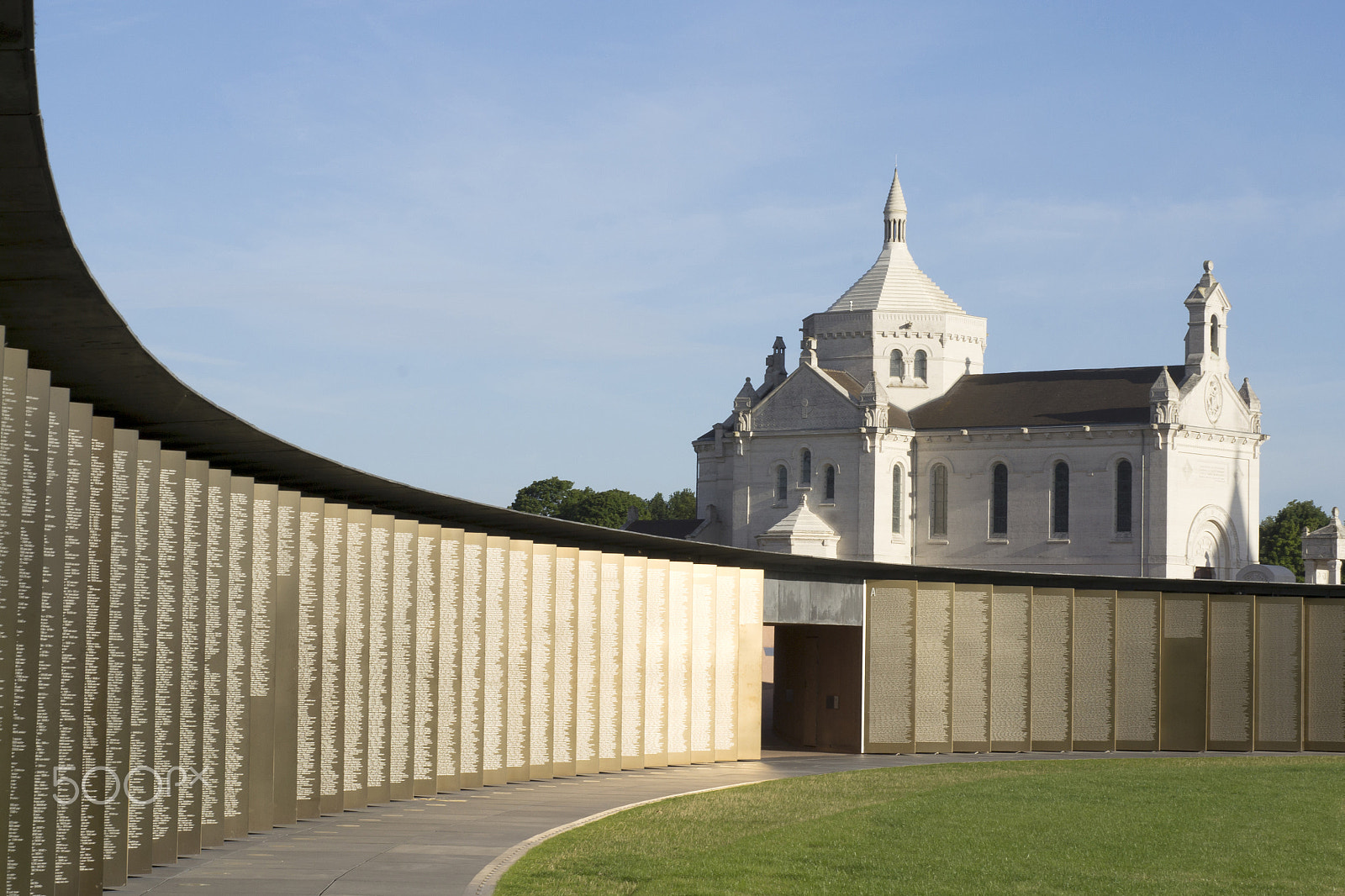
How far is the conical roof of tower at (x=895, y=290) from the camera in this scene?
9406cm

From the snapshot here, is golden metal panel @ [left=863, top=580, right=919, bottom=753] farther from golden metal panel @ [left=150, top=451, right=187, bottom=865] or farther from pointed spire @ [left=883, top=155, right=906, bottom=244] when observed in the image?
pointed spire @ [left=883, top=155, right=906, bottom=244]

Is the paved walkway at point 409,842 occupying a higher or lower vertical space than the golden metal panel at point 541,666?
lower

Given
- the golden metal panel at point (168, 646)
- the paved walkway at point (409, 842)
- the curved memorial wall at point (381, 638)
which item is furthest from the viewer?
the golden metal panel at point (168, 646)

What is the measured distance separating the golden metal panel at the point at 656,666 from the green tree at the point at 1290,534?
103m

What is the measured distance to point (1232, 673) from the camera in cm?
2794

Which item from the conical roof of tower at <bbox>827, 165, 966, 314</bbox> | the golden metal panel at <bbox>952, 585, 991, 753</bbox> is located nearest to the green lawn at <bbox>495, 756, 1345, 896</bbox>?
the golden metal panel at <bbox>952, 585, 991, 753</bbox>

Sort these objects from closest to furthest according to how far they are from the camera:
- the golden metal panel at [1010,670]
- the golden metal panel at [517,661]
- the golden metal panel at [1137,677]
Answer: the golden metal panel at [517,661] < the golden metal panel at [1010,670] < the golden metal panel at [1137,677]

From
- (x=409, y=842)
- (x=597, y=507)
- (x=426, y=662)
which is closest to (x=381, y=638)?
(x=426, y=662)

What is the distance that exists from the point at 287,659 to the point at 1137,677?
16471mm

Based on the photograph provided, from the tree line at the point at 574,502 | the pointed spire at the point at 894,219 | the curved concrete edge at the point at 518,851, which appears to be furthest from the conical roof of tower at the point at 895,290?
the curved concrete edge at the point at 518,851

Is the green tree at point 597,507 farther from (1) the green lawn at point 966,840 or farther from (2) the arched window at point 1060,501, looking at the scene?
(1) the green lawn at point 966,840

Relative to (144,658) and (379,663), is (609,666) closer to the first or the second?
(379,663)

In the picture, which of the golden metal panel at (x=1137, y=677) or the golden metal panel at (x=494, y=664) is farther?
the golden metal panel at (x=1137, y=677)

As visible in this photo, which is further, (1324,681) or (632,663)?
(1324,681)
